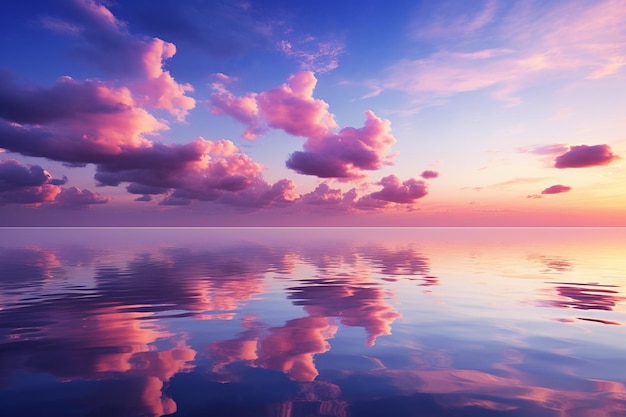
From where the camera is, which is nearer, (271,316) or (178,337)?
(178,337)

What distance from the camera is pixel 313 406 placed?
9.47 meters

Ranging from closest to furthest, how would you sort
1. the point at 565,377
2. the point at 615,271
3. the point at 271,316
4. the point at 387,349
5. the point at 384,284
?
1. the point at 565,377
2. the point at 387,349
3. the point at 271,316
4. the point at 384,284
5. the point at 615,271

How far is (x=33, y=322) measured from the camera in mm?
17938

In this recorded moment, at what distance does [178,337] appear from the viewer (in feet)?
51.1

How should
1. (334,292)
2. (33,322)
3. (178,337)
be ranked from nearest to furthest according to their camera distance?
1. (178,337)
2. (33,322)
3. (334,292)

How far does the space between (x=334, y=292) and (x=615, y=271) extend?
33.7m

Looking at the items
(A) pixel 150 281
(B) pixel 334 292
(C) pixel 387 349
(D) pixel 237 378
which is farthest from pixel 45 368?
(A) pixel 150 281

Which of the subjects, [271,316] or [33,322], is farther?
[271,316]

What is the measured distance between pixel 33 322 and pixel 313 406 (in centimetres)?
1540

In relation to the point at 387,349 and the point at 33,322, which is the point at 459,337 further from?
the point at 33,322

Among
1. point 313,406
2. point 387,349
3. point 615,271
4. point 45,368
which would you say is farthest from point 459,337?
point 615,271

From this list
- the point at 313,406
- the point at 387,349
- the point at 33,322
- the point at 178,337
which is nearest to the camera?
the point at 313,406

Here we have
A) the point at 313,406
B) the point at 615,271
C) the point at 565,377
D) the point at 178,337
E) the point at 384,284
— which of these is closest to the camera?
the point at 313,406

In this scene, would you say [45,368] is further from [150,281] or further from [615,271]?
[615,271]
